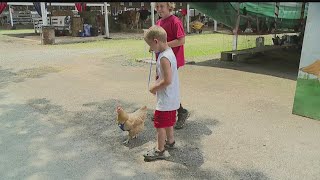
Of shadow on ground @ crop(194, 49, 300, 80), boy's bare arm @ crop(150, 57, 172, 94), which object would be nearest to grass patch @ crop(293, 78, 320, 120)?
boy's bare arm @ crop(150, 57, 172, 94)

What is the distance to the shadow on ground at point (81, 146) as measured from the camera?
10.4ft

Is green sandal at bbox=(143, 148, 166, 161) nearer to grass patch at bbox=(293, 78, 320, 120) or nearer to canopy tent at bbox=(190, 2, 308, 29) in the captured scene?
grass patch at bbox=(293, 78, 320, 120)

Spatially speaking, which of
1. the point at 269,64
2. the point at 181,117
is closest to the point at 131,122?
the point at 181,117

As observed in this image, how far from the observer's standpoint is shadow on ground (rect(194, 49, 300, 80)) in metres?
8.31

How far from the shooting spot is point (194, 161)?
11.2 feet

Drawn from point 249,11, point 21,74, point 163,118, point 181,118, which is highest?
point 249,11

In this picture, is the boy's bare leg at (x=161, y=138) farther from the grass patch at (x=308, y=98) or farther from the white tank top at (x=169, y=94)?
the grass patch at (x=308, y=98)

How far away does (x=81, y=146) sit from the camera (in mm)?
3809

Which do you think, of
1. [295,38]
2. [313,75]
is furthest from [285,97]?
[295,38]

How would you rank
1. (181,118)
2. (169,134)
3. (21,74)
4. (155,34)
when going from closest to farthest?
(155,34) → (169,134) → (181,118) → (21,74)

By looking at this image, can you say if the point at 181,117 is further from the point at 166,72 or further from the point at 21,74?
the point at 21,74

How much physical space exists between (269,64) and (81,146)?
7248 millimetres

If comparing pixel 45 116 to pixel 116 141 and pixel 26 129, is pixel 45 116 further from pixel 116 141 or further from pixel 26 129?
pixel 116 141

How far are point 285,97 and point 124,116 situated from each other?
3.34 m
